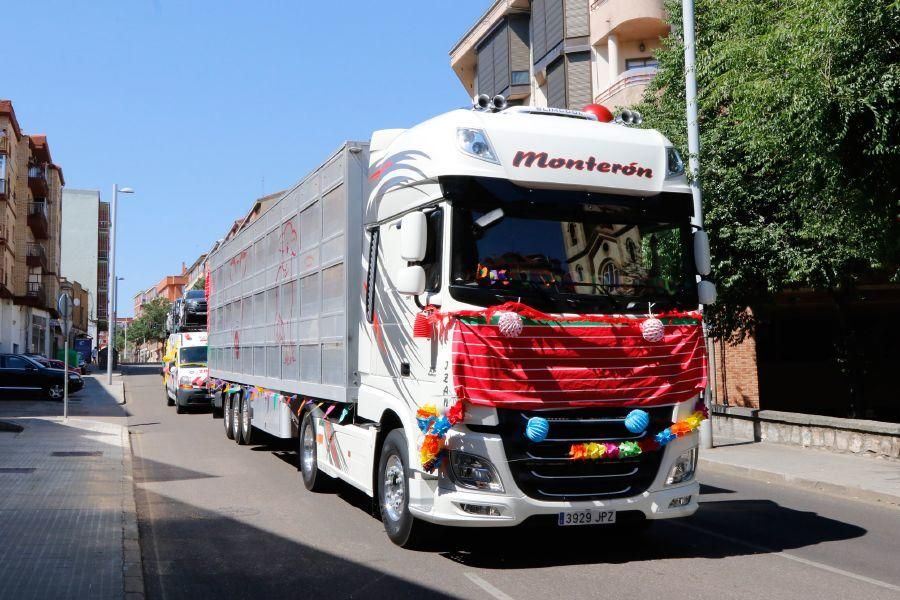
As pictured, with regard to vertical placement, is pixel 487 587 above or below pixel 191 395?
below


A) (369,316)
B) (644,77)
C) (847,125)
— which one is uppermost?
(644,77)

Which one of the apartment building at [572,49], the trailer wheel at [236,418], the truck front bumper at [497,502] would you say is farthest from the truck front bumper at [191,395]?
the truck front bumper at [497,502]

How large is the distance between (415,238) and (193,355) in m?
19.6

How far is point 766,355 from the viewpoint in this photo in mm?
24656

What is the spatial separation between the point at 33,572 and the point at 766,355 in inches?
862

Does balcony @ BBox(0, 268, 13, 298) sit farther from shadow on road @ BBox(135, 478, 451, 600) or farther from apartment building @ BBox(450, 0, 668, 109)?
shadow on road @ BBox(135, 478, 451, 600)

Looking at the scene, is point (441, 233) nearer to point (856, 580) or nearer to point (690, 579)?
point (690, 579)

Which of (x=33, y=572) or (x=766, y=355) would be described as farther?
(x=766, y=355)

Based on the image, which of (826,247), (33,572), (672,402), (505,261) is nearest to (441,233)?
(505,261)

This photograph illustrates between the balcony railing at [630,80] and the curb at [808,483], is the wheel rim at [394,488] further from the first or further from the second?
the balcony railing at [630,80]

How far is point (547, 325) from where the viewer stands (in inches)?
262

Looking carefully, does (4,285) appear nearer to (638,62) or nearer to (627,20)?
(638,62)

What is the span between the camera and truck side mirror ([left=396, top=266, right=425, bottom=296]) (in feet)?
22.4

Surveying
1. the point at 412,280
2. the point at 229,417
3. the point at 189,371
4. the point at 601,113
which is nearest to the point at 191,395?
the point at 189,371
